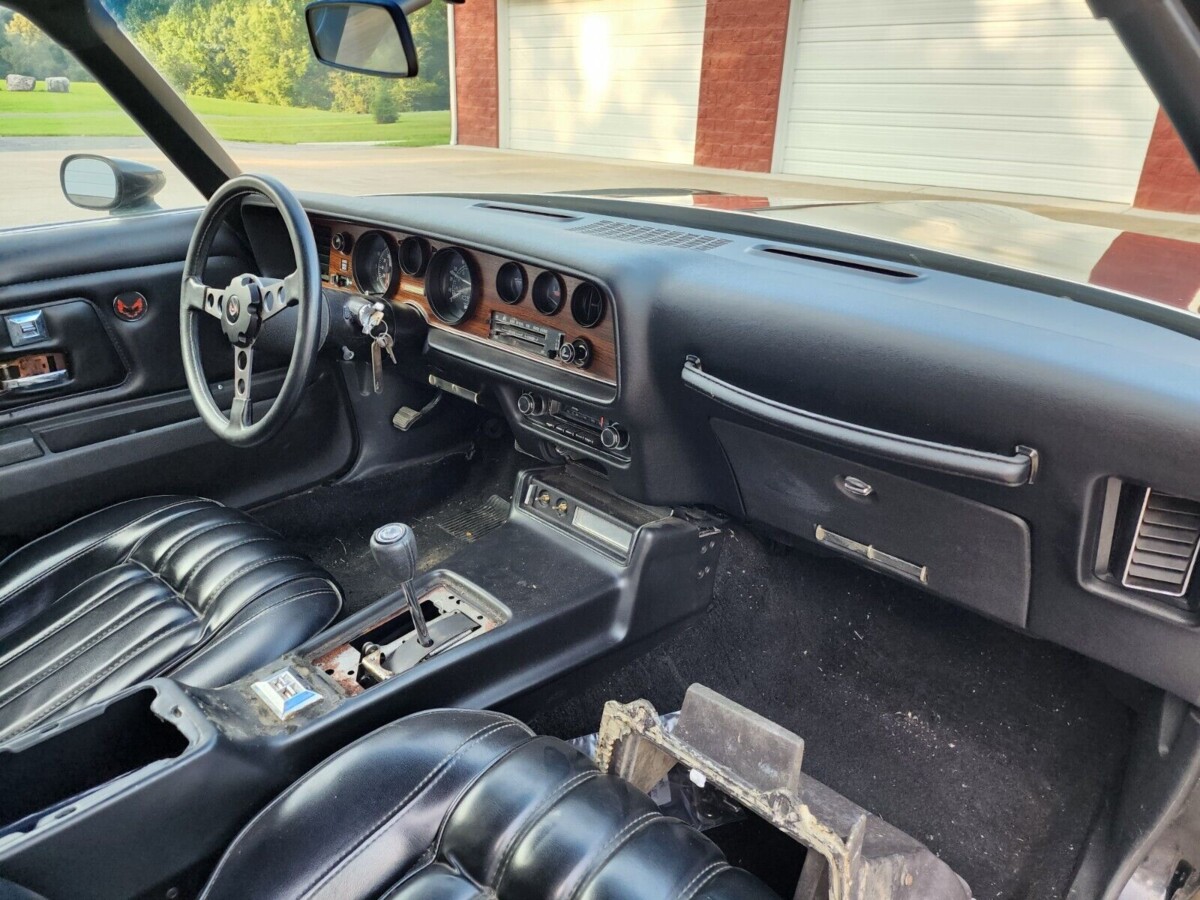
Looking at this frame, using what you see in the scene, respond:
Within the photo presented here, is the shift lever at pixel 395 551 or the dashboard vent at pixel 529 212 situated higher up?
the dashboard vent at pixel 529 212

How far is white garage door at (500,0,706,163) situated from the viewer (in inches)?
423

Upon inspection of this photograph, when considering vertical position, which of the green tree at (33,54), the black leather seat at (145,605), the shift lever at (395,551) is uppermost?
the green tree at (33,54)

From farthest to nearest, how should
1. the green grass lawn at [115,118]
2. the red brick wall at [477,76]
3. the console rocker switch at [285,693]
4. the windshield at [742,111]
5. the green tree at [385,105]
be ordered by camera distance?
the red brick wall at [477,76], the green tree at [385,105], the windshield at [742,111], the green grass lawn at [115,118], the console rocker switch at [285,693]

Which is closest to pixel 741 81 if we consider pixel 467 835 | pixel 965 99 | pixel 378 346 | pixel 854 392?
pixel 965 99

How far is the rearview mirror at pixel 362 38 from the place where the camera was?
6.33 ft

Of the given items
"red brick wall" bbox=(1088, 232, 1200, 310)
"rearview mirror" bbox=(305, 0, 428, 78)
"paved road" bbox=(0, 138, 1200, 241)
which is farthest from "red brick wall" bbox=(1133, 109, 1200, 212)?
"rearview mirror" bbox=(305, 0, 428, 78)

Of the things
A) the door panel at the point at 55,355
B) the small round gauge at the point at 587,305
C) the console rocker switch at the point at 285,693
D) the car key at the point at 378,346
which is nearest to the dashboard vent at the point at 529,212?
the small round gauge at the point at 587,305

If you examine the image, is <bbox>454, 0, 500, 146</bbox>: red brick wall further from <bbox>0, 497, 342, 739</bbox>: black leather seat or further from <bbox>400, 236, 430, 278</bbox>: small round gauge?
<bbox>0, 497, 342, 739</bbox>: black leather seat

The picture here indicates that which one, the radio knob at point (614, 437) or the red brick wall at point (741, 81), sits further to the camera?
the red brick wall at point (741, 81)

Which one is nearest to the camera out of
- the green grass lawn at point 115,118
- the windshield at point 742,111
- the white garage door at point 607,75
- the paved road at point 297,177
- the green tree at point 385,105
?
the green grass lawn at point 115,118

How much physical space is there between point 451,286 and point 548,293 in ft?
1.26

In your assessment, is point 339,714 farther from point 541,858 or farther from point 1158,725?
point 1158,725

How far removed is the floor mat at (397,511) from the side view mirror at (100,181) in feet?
2.94

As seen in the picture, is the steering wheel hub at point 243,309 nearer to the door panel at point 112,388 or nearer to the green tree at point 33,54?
the door panel at point 112,388
